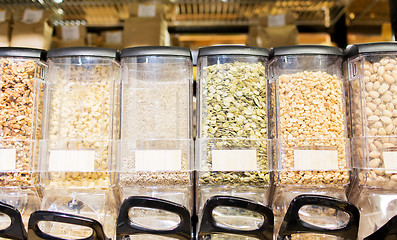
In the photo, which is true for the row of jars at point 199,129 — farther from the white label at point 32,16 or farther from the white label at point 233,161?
the white label at point 32,16

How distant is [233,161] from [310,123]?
219mm

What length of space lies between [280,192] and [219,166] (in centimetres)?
18

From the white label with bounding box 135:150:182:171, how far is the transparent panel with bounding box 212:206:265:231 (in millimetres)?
154

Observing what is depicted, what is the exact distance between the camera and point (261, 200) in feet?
2.85

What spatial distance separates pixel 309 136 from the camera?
2.76 ft

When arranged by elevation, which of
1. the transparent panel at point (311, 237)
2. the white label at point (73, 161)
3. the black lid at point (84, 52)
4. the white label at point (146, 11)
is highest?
the white label at point (146, 11)

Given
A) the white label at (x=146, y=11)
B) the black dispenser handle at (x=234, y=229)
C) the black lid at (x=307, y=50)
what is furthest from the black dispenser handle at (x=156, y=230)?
the white label at (x=146, y=11)

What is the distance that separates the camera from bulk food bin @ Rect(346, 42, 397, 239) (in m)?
0.82

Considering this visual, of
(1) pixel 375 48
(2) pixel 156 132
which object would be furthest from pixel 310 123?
(2) pixel 156 132

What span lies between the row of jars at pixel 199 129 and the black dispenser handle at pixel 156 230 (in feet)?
0.28

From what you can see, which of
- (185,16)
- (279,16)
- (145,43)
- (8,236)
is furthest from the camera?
(185,16)

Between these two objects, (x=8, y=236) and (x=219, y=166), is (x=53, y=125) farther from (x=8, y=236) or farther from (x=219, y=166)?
(x=219, y=166)

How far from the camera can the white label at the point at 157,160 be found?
83 centimetres

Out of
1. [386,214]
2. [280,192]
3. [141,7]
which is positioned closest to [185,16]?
[141,7]
